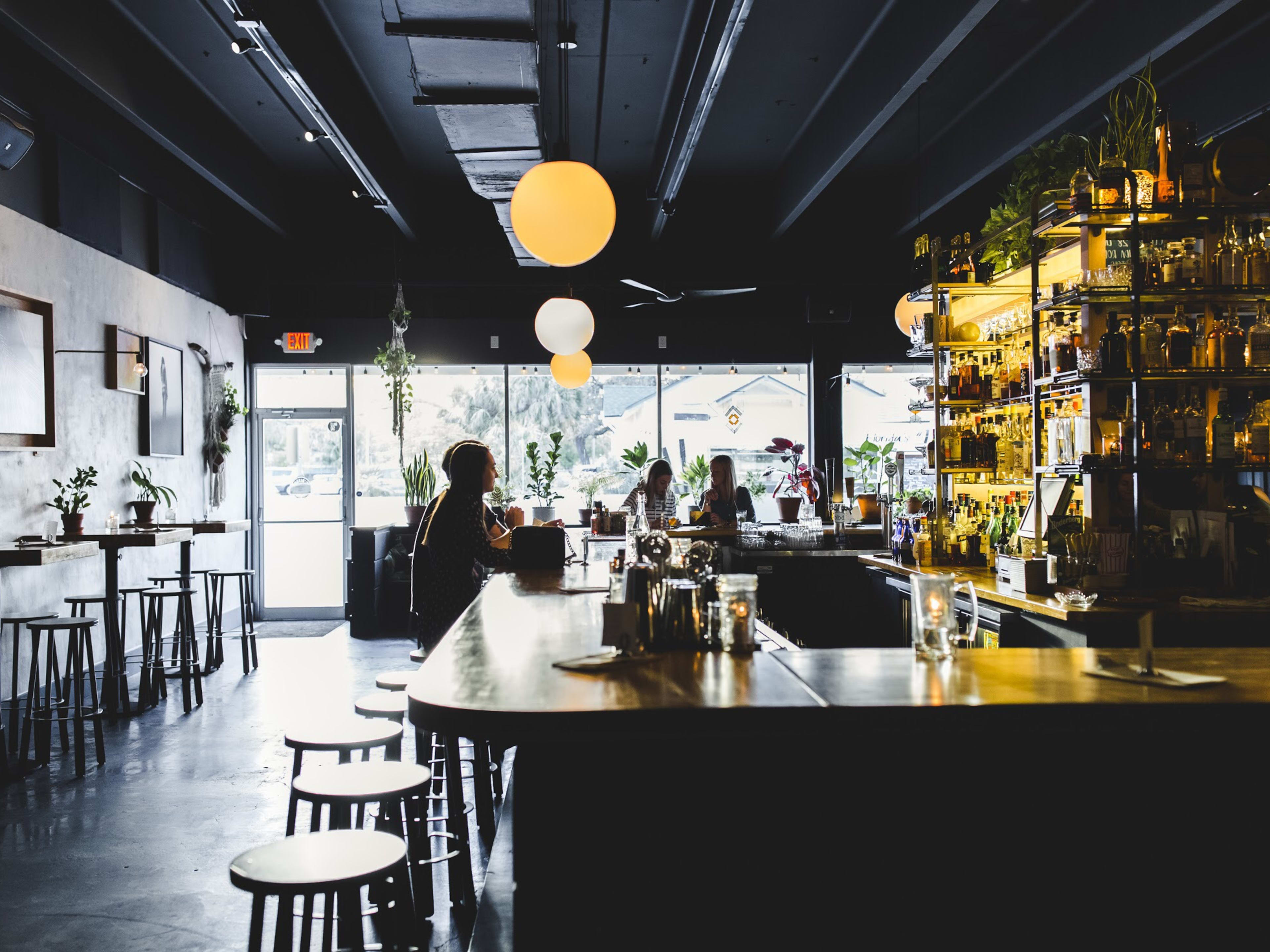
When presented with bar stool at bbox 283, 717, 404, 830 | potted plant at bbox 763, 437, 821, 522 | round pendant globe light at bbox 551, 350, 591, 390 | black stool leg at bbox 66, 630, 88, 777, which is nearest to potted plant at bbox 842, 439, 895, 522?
potted plant at bbox 763, 437, 821, 522

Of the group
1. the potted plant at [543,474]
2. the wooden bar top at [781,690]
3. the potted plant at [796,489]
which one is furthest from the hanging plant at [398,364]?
the wooden bar top at [781,690]

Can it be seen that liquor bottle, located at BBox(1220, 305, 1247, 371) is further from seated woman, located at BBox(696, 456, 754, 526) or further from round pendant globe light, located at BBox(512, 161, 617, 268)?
seated woman, located at BBox(696, 456, 754, 526)

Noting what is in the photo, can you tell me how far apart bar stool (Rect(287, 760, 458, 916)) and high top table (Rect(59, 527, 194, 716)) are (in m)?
3.23

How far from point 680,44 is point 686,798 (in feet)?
17.6

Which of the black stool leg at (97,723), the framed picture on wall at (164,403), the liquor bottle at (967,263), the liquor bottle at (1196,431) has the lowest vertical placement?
the black stool leg at (97,723)

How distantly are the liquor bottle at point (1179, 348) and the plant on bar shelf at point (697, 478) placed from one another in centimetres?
666

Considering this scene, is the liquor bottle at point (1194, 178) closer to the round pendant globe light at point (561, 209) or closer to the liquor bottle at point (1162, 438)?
the liquor bottle at point (1162, 438)

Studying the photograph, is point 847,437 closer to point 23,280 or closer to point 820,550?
point 820,550

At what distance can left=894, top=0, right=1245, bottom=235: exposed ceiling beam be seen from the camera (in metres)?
4.67

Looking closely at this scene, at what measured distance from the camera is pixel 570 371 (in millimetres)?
7805

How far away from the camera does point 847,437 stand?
35.5 feet

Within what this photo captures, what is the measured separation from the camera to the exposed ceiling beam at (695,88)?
15.9ft

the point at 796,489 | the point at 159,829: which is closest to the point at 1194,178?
the point at 796,489

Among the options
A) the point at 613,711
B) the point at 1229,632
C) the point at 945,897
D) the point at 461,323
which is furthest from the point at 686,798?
the point at 461,323
